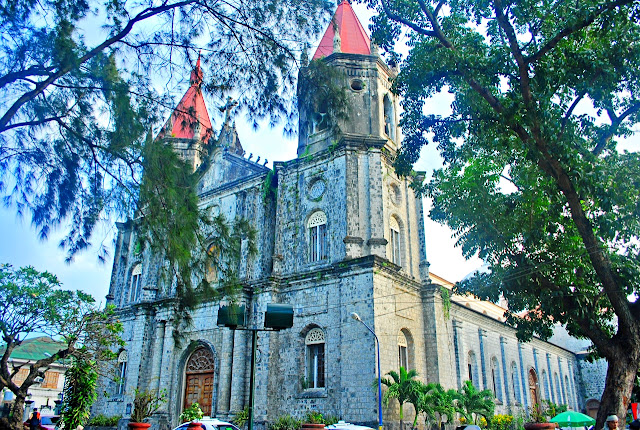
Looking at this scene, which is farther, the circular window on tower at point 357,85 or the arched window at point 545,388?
the arched window at point 545,388

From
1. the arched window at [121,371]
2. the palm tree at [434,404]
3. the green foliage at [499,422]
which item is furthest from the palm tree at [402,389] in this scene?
the arched window at [121,371]

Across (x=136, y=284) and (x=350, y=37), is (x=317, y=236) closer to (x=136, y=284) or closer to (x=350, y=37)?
(x=350, y=37)

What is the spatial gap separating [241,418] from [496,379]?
50.4ft

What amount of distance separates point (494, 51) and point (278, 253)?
1268 centimetres

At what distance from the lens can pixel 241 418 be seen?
18.7 m

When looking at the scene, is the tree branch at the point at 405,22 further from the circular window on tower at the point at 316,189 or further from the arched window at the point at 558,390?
the arched window at the point at 558,390

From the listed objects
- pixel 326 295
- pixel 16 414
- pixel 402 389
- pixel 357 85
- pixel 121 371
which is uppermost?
pixel 357 85

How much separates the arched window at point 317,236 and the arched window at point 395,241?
269 centimetres

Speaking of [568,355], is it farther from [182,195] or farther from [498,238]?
[182,195]

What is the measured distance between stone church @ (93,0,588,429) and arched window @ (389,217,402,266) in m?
0.05

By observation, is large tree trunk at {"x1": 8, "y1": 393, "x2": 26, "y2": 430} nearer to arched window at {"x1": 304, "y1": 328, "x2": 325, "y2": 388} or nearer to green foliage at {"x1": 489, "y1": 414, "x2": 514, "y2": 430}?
arched window at {"x1": 304, "y1": 328, "x2": 325, "y2": 388}

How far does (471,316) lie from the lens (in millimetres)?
26516

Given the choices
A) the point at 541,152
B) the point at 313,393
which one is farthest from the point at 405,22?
the point at 313,393

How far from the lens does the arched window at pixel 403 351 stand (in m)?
19.2
